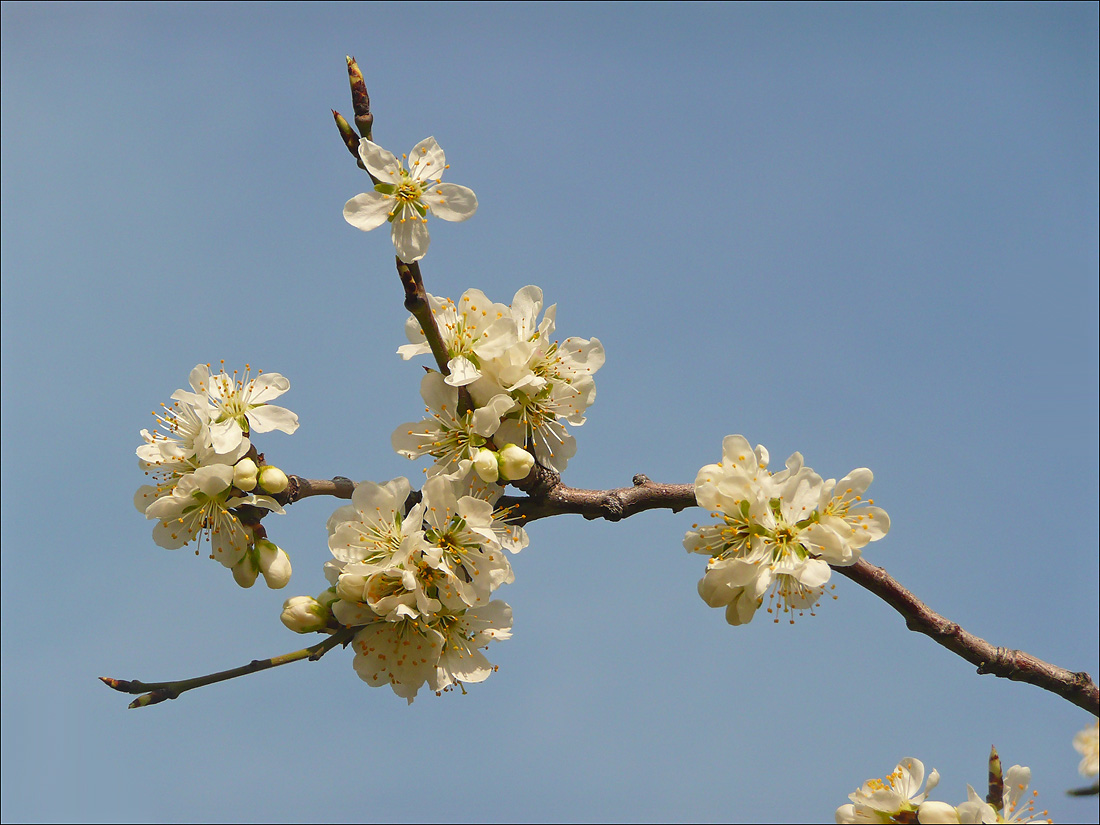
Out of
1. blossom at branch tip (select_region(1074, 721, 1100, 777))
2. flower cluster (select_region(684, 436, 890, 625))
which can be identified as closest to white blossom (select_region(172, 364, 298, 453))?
flower cluster (select_region(684, 436, 890, 625))

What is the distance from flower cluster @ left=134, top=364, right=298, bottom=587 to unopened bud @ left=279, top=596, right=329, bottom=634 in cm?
22

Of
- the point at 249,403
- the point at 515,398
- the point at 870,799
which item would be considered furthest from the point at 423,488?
the point at 870,799

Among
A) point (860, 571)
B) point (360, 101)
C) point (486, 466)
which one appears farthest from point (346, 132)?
point (860, 571)

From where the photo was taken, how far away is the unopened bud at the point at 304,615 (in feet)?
9.71

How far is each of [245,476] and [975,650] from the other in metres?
2.78

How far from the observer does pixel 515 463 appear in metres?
3.03

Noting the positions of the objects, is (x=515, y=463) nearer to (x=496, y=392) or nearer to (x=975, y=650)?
(x=496, y=392)

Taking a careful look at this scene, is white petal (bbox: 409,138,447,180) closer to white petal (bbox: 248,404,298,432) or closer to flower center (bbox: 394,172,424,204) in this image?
flower center (bbox: 394,172,424,204)

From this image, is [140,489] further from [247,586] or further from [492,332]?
[492,332]

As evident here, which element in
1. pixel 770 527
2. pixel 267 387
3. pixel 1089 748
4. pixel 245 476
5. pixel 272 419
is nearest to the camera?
pixel 770 527

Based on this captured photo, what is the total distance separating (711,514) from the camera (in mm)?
2842

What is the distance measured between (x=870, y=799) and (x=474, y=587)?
5.71 feet

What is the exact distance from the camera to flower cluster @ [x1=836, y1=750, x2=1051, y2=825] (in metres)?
2.93

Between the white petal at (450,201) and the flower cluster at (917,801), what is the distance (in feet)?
8.81
